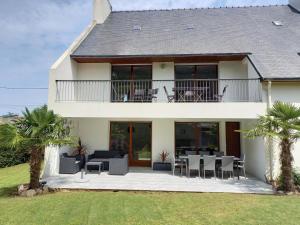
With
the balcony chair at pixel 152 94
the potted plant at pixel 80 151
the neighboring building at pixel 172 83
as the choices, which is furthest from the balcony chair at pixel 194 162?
the potted plant at pixel 80 151

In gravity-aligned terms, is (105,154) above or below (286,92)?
below

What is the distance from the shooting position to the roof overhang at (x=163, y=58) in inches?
514

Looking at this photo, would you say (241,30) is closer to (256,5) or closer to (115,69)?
(256,5)

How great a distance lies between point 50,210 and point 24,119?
3847 mm

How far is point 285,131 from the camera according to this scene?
917cm

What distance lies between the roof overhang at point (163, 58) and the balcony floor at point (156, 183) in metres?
6.49

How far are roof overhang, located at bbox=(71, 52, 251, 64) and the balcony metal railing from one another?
127 centimetres

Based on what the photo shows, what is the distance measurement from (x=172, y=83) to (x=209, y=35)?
164 inches

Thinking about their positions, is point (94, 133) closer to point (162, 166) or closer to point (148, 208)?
point (162, 166)

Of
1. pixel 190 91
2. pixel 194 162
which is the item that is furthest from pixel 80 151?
pixel 190 91

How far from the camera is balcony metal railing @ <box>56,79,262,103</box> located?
12852 mm

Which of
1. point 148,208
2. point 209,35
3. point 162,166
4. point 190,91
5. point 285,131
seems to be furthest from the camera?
point 209,35

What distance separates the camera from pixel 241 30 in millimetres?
15727

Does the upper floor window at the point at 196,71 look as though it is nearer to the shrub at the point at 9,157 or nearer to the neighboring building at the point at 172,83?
the neighboring building at the point at 172,83
